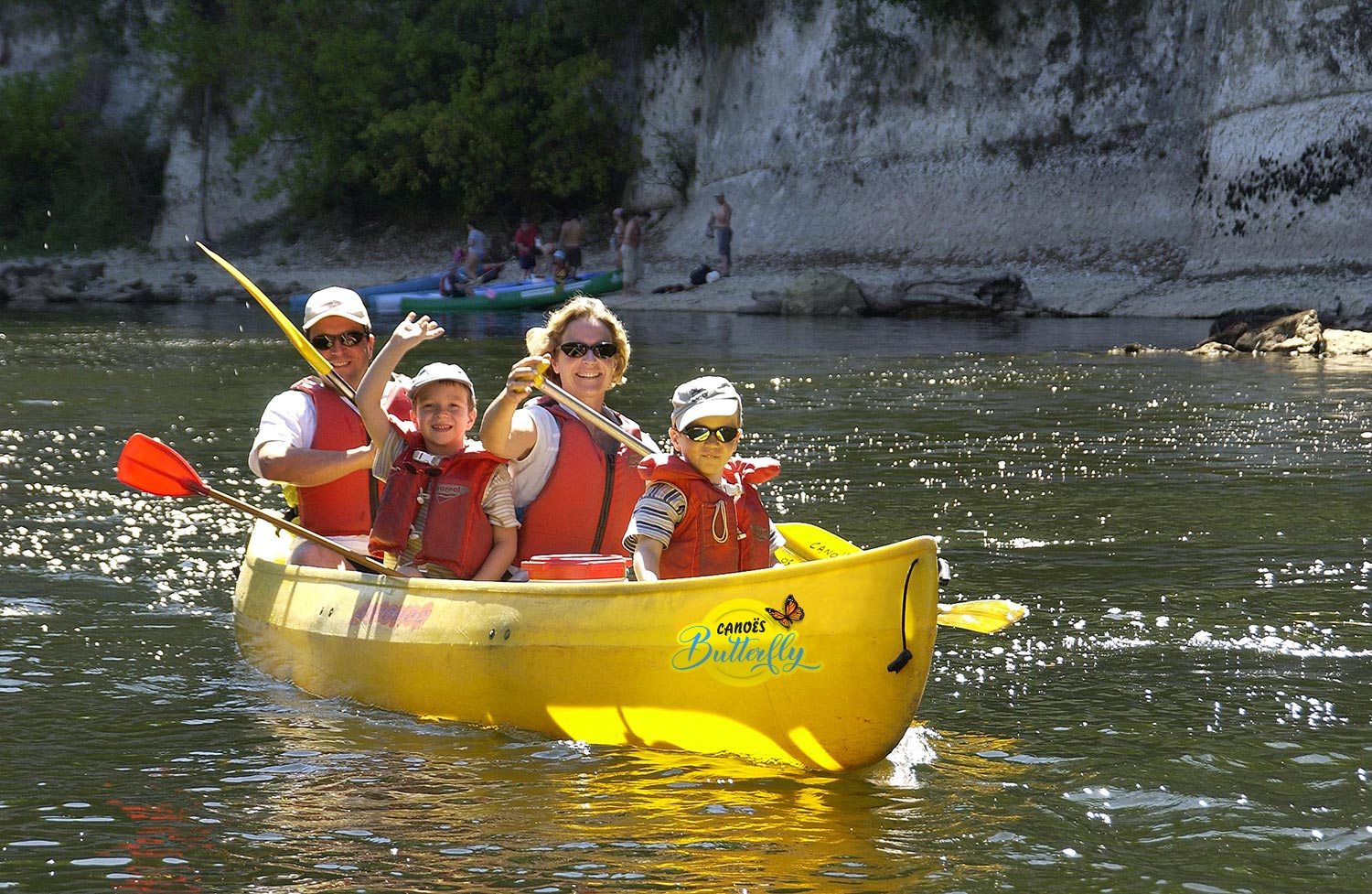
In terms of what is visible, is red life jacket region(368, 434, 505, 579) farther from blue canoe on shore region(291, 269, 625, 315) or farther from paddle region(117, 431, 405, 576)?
blue canoe on shore region(291, 269, 625, 315)

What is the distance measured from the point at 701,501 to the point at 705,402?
11.4 inches

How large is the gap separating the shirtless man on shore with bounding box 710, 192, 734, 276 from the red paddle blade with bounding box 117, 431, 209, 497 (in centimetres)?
2067

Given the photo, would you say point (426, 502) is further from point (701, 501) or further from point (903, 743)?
point (903, 743)

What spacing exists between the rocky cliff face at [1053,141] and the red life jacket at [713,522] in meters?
15.5

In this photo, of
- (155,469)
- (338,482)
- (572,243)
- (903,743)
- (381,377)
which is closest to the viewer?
(903,743)

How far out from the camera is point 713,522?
482cm

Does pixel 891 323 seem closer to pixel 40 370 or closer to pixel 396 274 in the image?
pixel 40 370

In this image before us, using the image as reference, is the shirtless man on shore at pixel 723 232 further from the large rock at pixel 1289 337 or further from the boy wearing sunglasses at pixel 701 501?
the boy wearing sunglasses at pixel 701 501

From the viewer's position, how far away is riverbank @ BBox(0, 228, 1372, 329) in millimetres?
20344

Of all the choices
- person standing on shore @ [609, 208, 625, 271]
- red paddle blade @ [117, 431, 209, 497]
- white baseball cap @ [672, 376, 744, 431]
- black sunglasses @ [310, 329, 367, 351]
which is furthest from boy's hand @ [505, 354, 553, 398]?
person standing on shore @ [609, 208, 625, 271]

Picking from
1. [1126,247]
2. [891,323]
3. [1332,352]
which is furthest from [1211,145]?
[1332,352]

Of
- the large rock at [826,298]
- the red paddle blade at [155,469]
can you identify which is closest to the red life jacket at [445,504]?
the red paddle blade at [155,469]

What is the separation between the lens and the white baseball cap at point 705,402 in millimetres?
4621

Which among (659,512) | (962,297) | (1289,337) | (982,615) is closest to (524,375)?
(659,512)
